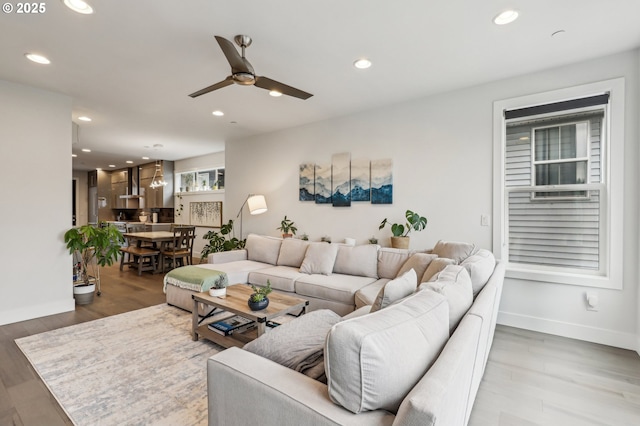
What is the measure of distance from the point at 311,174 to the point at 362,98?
154cm

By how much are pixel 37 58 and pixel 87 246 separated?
2162mm

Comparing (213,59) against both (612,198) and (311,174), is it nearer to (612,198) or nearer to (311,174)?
(311,174)

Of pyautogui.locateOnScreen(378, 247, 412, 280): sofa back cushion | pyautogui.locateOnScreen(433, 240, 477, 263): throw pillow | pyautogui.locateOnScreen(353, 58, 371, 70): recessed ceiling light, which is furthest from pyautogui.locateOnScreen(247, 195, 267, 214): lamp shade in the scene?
pyautogui.locateOnScreen(433, 240, 477, 263): throw pillow

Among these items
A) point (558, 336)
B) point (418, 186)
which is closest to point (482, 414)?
point (558, 336)

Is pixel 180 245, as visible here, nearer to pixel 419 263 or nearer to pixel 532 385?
pixel 419 263

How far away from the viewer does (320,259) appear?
3908 millimetres

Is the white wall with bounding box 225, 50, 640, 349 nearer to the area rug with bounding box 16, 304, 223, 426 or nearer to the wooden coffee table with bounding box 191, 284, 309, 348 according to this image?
the wooden coffee table with bounding box 191, 284, 309, 348

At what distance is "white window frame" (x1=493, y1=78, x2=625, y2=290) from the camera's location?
9.28ft

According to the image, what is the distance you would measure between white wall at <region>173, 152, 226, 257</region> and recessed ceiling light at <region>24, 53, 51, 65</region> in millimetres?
4463

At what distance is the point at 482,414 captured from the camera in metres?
1.91

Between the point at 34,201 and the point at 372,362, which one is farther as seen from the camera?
the point at 34,201

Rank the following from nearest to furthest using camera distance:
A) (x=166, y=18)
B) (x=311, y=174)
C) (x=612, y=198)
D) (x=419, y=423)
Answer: (x=419, y=423)
(x=166, y=18)
(x=612, y=198)
(x=311, y=174)

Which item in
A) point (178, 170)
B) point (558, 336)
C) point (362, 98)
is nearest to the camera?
point (558, 336)

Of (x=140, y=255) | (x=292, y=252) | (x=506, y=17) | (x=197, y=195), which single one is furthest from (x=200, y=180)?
(x=506, y=17)
